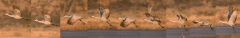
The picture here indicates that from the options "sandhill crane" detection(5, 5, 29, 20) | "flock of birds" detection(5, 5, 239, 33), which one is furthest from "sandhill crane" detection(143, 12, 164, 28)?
"sandhill crane" detection(5, 5, 29, 20)

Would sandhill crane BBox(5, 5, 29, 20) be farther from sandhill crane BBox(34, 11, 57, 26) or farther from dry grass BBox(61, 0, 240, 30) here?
dry grass BBox(61, 0, 240, 30)

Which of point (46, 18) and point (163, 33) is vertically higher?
point (46, 18)

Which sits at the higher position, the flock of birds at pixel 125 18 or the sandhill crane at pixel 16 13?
the sandhill crane at pixel 16 13

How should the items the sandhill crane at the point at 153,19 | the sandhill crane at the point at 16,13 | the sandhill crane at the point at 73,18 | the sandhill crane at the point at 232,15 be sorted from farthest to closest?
the sandhill crane at the point at 16,13, the sandhill crane at the point at 73,18, the sandhill crane at the point at 153,19, the sandhill crane at the point at 232,15

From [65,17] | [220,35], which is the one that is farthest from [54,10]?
[220,35]

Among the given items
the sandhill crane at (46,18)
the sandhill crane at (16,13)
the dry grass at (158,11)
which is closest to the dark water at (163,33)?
the dry grass at (158,11)

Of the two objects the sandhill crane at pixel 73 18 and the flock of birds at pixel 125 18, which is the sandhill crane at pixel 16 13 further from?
the sandhill crane at pixel 73 18

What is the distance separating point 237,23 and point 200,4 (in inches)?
23.9

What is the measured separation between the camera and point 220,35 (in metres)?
5.96

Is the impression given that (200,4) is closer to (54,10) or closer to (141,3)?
(141,3)

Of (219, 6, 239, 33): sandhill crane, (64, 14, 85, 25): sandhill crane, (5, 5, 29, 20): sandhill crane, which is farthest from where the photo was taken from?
(5, 5, 29, 20): sandhill crane

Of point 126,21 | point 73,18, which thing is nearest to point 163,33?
point 126,21

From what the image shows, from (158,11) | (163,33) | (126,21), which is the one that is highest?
(158,11)

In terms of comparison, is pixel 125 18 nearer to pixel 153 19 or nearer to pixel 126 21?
pixel 126 21
